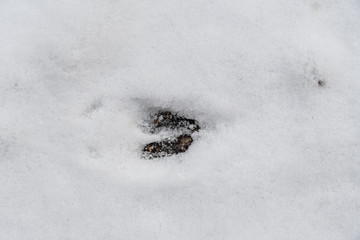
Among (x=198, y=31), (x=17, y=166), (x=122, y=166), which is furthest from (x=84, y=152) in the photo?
(x=198, y=31)

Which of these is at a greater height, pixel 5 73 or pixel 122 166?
pixel 5 73

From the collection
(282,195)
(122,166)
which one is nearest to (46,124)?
(122,166)

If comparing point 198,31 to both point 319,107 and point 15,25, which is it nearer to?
point 319,107

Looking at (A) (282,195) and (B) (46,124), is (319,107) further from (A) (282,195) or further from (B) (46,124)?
(B) (46,124)

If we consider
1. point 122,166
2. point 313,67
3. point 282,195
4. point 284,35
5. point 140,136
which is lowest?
point 282,195

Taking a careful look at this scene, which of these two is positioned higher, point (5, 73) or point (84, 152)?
point (5, 73)

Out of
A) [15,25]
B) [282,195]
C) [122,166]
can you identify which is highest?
[15,25]
